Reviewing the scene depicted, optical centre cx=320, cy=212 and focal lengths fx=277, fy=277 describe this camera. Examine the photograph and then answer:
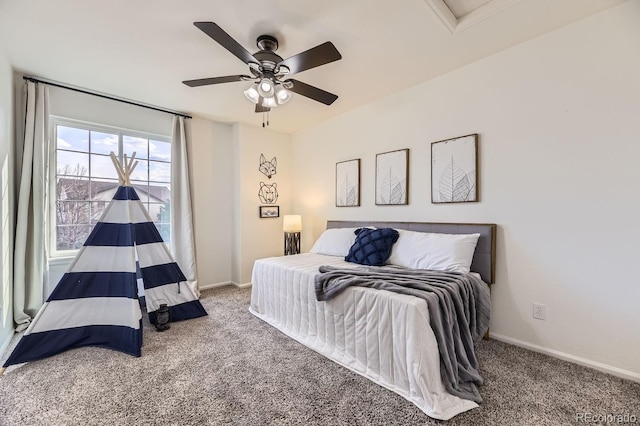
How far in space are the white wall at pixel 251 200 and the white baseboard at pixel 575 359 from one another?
321 cm

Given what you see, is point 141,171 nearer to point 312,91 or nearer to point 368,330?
point 312,91

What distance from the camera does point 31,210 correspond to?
8.99ft

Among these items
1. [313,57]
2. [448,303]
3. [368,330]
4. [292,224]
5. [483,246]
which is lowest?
[368,330]

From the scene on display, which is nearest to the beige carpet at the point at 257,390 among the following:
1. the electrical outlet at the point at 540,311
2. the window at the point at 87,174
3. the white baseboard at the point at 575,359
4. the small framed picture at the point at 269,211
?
the white baseboard at the point at 575,359

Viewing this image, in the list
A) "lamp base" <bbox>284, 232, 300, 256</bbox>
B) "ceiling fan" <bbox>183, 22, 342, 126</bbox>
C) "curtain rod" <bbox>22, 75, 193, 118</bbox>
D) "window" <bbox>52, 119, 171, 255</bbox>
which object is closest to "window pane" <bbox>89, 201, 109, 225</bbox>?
"window" <bbox>52, 119, 171, 255</bbox>

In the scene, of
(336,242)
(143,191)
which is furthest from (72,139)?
(336,242)

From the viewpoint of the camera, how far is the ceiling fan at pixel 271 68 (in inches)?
72.6

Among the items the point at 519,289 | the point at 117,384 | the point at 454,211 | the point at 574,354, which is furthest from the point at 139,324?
the point at 574,354

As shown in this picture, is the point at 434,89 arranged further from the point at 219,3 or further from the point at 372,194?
the point at 219,3

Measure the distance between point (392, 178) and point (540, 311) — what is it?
184cm

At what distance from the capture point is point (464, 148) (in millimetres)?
2645

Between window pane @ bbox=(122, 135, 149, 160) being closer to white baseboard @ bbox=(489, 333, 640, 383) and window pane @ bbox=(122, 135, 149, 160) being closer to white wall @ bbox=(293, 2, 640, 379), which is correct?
white wall @ bbox=(293, 2, 640, 379)

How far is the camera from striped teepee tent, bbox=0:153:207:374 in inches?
86.9

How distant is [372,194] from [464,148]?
1.20 metres
